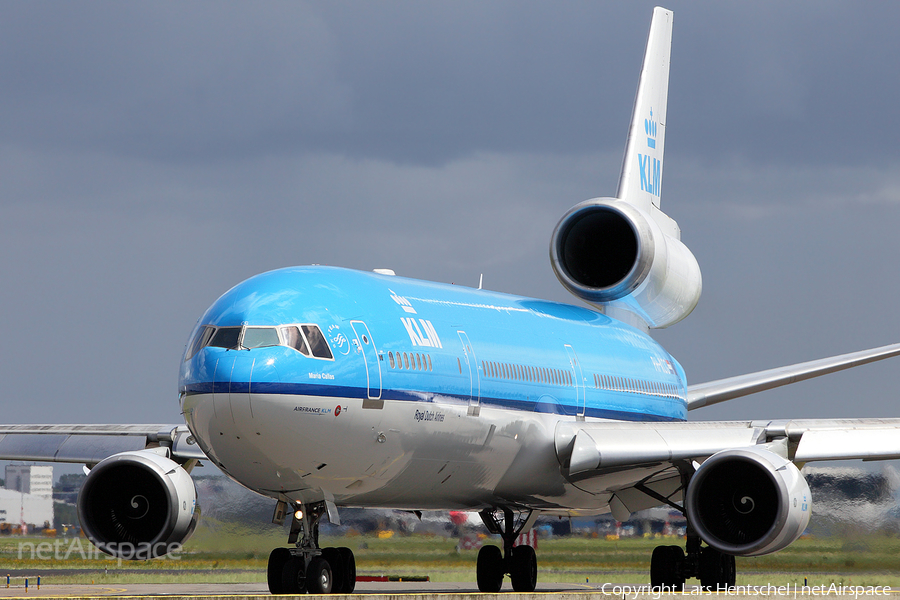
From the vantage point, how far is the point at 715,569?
18.6 m

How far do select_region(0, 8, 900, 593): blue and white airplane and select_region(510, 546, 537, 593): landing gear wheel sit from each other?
0.03 m

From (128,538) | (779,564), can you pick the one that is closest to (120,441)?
(128,538)

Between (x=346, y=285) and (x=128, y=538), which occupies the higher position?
(x=346, y=285)

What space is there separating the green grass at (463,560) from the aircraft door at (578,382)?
6058mm

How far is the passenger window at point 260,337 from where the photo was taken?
486 inches

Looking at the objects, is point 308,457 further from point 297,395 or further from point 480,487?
point 480,487

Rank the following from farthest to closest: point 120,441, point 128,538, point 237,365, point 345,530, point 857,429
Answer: point 345,530 < point 120,441 < point 857,429 < point 128,538 < point 237,365

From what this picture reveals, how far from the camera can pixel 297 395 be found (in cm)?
1213

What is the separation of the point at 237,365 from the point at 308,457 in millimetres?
1236

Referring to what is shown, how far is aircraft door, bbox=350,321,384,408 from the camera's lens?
13.0 meters

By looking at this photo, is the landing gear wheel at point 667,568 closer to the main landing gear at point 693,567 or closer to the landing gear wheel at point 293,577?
the main landing gear at point 693,567

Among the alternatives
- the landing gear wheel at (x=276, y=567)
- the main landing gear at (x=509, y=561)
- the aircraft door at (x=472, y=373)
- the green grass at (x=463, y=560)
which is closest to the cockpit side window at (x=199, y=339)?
the landing gear wheel at (x=276, y=567)

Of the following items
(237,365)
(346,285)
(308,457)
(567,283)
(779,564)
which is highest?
(567,283)

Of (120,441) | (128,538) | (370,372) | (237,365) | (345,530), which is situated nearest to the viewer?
(237,365)
